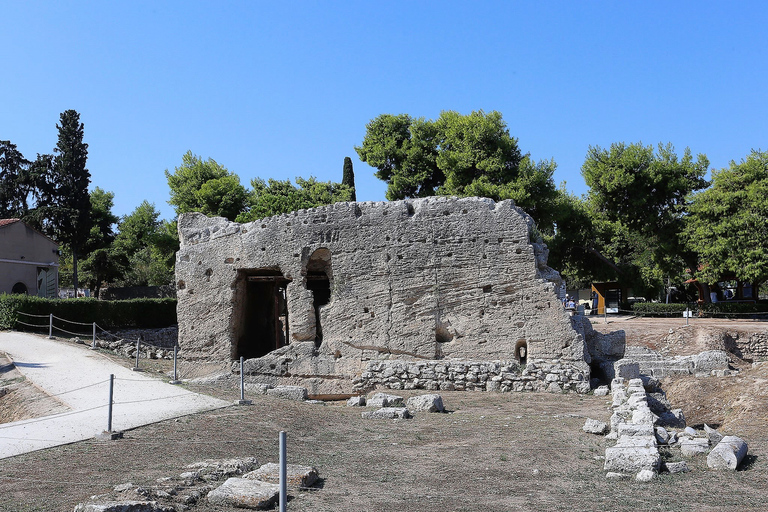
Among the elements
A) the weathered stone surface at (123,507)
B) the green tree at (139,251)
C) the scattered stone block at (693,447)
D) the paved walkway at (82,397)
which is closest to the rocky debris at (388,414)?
the paved walkway at (82,397)

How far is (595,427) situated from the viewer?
29.9 feet

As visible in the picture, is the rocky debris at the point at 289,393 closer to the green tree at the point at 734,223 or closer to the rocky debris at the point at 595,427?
the rocky debris at the point at 595,427

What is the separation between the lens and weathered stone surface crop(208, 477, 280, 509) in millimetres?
5871

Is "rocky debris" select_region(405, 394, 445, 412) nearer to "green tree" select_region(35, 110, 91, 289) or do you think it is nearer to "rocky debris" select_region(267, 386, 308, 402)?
"rocky debris" select_region(267, 386, 308, 402)

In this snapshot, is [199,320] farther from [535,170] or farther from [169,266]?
[169,266]

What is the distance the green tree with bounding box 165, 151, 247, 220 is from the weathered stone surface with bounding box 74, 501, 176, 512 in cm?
3035

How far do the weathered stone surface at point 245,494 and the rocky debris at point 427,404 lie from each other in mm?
5471

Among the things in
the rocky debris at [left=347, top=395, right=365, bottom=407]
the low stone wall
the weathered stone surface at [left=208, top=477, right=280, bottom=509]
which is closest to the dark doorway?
the low stone wall

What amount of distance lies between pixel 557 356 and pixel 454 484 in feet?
23.9

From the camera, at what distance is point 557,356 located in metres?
13.5

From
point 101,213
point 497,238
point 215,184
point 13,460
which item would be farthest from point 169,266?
point 13,460

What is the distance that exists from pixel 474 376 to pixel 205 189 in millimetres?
25496

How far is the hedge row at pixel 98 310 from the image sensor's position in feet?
72.9

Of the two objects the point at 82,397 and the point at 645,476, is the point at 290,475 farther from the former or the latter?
the point at 82,397
